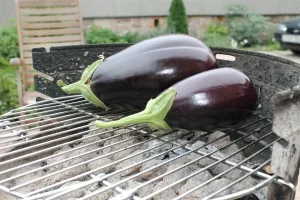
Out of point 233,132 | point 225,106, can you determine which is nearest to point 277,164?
point 225,106

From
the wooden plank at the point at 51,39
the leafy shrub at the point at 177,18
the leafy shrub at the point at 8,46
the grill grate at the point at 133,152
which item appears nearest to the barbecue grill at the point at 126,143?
the grill grate at the point at 133,152

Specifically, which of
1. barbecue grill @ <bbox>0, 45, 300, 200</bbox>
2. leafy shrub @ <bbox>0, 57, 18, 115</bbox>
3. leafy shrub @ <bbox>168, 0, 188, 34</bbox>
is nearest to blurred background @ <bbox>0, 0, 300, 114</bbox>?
leafy shrub @ <bbox>168, 0, 188, 34</bbox>

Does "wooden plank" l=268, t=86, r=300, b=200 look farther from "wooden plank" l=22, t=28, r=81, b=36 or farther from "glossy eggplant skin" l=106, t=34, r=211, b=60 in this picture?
"wooden plank" l=22, t=28, r=81, b=36

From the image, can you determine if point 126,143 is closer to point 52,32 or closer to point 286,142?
point 286,142

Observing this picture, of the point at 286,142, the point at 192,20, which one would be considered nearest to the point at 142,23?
the point at 192,20

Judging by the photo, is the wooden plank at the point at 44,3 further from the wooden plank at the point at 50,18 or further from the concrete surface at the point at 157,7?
the concrete surface at the point at 157,7

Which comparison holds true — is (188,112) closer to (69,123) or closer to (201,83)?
(201,83)
